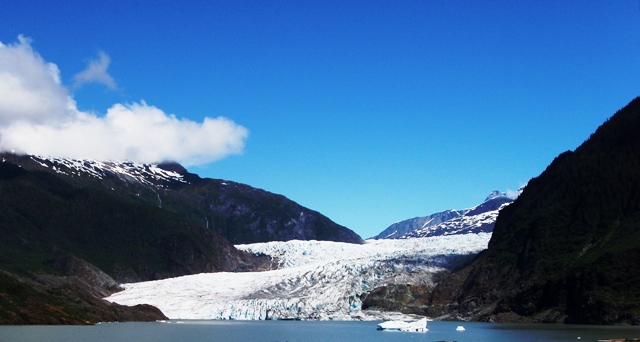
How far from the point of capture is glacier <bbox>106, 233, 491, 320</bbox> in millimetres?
119375

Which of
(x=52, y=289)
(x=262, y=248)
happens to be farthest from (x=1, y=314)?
(x=262, y=248)

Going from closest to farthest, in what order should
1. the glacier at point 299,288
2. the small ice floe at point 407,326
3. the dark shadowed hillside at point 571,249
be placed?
the small ice floe at point 407,326
the dark shadowed hillside at point 571,249
the glacier at point 299,288

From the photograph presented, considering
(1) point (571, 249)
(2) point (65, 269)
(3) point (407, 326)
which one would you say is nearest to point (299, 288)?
(3) point (407, 326)

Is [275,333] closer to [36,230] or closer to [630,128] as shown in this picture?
[630,128]

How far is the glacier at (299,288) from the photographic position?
11938 cm

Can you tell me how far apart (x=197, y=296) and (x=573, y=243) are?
62.1 meters

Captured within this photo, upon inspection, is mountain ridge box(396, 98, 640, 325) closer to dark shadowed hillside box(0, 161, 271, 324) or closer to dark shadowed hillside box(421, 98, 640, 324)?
dark shadowed hillside box(421, 98, 640, 324)

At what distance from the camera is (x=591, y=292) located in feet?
302

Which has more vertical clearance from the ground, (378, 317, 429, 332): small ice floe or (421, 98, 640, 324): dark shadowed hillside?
(421, 98, 640, 324): dark shadowed hillside

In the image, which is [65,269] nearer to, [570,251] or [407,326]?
[407,326]

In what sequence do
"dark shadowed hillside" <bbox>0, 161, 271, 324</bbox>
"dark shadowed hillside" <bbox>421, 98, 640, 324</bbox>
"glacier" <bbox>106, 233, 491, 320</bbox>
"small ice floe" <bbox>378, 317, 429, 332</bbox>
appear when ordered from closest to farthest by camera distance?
"dark shadowed hillside" <bbox>0, 161, 271, 324</bbox> < "small ice floe" <bbox>378, 317, 429, 332</bbox> < "dark shadowed hillside" <bbox>421, 98, 640, 324</bbox> < "glacier" <bbox>106, 233, 491, 320</bbox>

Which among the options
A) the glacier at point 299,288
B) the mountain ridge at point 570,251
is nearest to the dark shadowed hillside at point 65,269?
the glacier at point 299,288

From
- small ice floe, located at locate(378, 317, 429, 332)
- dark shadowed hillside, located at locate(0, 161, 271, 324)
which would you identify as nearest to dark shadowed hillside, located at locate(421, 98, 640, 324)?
small ice floe, located at locate(378, 317, 429, 332)

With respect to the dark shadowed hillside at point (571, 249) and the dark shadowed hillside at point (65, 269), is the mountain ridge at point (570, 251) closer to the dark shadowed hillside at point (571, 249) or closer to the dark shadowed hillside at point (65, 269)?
the dark shadowed hillside at point (571, 249)
